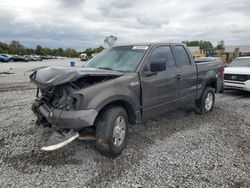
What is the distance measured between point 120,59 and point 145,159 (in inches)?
79.7

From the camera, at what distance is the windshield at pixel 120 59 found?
4.55 meters

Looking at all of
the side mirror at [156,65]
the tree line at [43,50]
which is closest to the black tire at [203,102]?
the side mirror at [156,65]

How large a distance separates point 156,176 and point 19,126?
347 centimetres

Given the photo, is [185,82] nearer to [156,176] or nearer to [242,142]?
[242,142]

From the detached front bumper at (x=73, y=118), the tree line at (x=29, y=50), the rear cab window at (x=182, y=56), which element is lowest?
the detached front bumper at (x=73, y=118)

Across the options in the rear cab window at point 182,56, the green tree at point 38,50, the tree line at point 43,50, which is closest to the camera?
the rear cab window at point 182,56

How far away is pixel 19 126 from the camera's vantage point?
539 cm

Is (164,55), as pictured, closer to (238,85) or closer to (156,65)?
(156,65)

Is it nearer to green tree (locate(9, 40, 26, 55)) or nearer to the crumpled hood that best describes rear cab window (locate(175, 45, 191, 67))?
the crumpled hood

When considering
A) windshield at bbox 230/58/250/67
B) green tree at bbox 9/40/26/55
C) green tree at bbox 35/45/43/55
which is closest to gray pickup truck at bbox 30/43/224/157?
windshield at bbox 230/58/250/67

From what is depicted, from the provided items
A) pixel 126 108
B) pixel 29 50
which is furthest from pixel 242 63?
pixel 29 50

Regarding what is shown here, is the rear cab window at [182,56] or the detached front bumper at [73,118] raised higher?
the rear cab window at [182,56]

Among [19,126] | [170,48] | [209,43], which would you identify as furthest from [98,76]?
[209,43]

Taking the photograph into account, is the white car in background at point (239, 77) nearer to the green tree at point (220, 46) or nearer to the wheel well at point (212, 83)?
the wheel well at point (212, 83)
